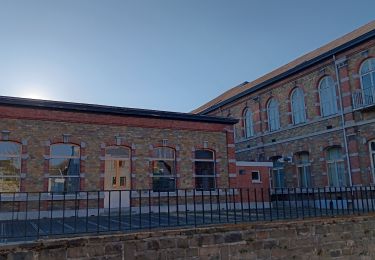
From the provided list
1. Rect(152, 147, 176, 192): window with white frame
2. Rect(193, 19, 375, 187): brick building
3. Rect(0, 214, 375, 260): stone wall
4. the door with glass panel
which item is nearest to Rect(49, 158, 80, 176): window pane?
the door with glass panel

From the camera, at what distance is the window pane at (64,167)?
14.3m

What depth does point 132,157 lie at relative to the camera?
1565cm

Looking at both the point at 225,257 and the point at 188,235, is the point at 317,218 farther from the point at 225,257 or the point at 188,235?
the point at 188,235

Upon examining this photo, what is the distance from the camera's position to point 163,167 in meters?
16.4

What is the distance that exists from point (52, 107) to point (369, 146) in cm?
1398

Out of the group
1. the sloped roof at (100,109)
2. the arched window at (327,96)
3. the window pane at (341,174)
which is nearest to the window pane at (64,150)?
the sloped roof at (100,109)

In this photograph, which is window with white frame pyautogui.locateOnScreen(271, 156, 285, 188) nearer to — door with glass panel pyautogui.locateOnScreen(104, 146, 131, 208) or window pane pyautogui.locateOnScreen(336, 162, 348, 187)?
window pane pyautogui.locateOnScreen(336, 162, 348, 187)

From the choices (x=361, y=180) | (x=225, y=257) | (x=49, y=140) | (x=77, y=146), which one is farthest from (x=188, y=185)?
(x=225, y=257)

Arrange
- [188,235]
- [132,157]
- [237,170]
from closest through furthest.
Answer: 1. [188,235]
2. [132,157]
3. [237,170]

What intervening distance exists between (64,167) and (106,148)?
1.87 meters

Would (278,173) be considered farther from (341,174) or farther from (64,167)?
(64,167)

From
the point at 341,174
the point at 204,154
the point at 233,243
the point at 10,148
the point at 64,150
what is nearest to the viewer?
the point at 233,243

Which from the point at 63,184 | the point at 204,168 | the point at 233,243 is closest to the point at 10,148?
the point at 63,184

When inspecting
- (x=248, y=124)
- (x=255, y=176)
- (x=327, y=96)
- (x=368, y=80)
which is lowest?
(x=255, y=176)
